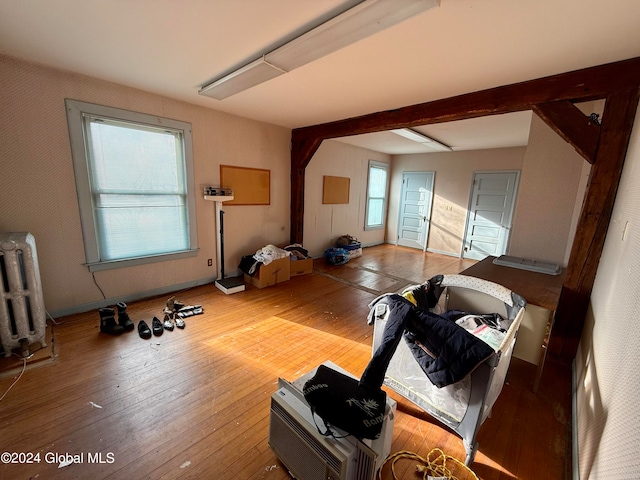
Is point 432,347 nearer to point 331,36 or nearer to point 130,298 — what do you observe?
point 331,36

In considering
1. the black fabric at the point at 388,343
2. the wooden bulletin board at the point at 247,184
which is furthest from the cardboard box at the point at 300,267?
the black fabric at the point at 388,343

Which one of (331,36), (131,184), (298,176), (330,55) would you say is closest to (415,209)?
(298,176)

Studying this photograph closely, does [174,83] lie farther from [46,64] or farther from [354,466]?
[354,466]

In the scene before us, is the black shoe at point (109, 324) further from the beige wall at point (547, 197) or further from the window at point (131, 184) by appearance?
the beige wall at point (547, 197)

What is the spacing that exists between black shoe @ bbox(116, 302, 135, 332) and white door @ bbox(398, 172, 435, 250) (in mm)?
6109

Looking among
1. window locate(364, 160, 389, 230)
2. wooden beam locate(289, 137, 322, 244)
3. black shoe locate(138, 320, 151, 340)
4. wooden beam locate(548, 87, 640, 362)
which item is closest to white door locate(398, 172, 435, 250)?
window locate(364, 160, 389, 230)

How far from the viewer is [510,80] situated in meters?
2.37

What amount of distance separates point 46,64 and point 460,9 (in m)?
3.35

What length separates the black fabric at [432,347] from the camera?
1247 millimetres

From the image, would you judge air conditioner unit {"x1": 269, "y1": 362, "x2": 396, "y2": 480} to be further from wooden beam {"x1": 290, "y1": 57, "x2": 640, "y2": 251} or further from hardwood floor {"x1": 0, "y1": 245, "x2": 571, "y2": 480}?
wooden beam {"x1": 290, "y1": 57, "x2": 640, "y2": 251}

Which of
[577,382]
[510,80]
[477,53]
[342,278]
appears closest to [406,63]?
[477,53]

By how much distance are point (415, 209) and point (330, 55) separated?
536 cm

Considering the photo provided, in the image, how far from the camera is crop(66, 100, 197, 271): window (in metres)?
2.70

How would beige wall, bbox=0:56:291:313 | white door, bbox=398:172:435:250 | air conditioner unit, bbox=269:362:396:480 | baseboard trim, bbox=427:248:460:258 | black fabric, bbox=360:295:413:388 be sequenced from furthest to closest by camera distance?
white door, bbox=398:172:435:250 < baseboard trim, bbox=427:248:460:258 < beige wall, bbox=0:56:291:313 < black fabric, bbox=360:295:413:388 < air conditioner unit, bbox=269:362:396:480
